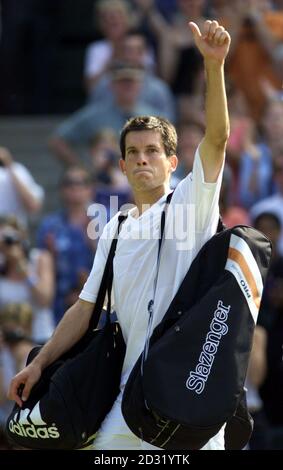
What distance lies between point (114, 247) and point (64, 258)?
418 cm

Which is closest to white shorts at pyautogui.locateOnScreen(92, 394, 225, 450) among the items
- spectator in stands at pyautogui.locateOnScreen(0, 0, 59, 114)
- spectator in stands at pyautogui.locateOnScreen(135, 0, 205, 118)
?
spectator in stands at pyautogui.locateOnScreen(135, 0, 205, 118)

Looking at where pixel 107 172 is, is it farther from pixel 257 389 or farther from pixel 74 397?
pixel 74 397

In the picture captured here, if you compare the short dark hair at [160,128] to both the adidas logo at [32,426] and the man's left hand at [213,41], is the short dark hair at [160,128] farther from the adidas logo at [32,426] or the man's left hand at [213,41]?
the adidas logo at [32,426]

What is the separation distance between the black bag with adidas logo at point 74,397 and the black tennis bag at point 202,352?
20 cm

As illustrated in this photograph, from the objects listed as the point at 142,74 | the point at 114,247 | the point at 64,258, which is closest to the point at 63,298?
the point at 64,258

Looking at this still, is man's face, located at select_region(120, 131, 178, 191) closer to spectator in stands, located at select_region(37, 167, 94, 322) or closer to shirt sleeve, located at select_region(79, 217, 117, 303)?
shirt sleeve, located at select_region(79, 217, 117, 303)

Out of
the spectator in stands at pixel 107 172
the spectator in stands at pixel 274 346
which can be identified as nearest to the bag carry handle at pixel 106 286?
the spectator in stands at pixel 274 346

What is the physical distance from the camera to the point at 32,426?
506cm

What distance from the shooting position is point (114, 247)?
5.23 metres

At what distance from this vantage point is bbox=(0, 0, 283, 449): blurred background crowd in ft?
28.4

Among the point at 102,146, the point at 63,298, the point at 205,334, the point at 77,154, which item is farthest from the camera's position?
the point at 77,154

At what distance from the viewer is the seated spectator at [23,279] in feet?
29.7

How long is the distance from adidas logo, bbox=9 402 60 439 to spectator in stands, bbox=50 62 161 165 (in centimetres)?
538

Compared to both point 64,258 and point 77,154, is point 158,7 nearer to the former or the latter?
point 77,154
